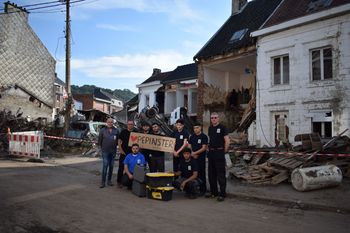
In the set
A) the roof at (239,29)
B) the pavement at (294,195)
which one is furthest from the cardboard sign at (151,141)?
the roof at (239,29)

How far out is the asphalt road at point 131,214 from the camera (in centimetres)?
558

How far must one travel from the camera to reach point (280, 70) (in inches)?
659

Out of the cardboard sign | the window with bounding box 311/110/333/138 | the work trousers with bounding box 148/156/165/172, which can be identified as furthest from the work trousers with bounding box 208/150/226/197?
the window with bounding box 311/110/333/138

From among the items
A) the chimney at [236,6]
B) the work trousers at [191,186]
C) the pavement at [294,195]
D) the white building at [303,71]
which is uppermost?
the chimney at [236,6]

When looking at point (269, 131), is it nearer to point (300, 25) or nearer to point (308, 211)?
point (300, 25)

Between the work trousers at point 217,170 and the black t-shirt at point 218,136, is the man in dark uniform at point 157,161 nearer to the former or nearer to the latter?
the work trousers at point 217,170

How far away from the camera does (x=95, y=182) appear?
417 inches

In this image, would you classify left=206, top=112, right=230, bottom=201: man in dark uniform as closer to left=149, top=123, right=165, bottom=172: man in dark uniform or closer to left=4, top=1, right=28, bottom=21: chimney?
left=149, top=123, right=165, bottom=172: man in dark uniform

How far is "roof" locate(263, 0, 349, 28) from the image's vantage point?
A: 1506 centimetres

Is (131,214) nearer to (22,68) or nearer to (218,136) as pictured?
(218,136)

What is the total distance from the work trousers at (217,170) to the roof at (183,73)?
21029 mm

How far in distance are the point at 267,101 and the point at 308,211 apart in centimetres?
1024

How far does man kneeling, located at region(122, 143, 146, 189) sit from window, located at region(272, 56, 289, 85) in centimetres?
984

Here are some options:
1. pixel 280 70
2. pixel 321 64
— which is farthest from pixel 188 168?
pixel 280 70
